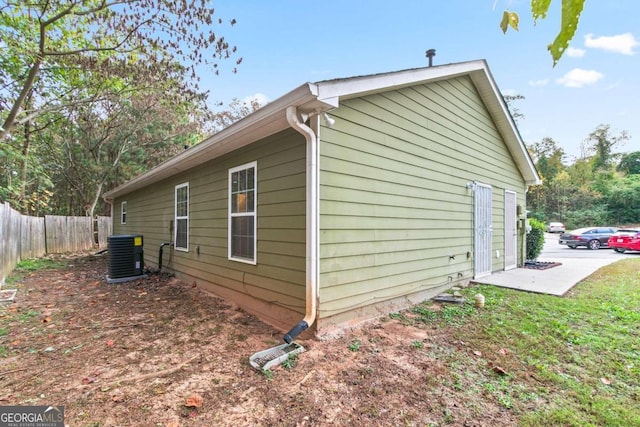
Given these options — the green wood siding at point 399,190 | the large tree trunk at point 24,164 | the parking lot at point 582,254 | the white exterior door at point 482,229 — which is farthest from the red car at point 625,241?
the large tree trunk at point 24,164

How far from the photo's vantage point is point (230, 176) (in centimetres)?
513

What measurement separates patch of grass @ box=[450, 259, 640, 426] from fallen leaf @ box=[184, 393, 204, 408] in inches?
86.5

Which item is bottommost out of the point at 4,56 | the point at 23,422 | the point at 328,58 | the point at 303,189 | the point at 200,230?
the point at 23,422

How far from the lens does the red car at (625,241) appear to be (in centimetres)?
1406

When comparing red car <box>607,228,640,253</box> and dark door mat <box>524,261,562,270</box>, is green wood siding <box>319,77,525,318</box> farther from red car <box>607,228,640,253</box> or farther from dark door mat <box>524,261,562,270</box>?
red car <box>607,228,640,253</box>

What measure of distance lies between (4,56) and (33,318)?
20.8 ft

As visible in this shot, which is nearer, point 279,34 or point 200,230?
point 200,230

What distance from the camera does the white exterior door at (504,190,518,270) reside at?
7641 millimetres

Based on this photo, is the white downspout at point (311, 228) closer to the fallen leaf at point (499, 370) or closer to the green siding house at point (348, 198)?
the green siding house at point (348, 198)

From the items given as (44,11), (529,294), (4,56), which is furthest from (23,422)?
(4,56)

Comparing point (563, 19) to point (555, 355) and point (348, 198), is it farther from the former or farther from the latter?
point (555, 355)

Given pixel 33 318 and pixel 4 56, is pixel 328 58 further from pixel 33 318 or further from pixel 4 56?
pixel 33 318

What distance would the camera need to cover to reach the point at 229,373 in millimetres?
2861

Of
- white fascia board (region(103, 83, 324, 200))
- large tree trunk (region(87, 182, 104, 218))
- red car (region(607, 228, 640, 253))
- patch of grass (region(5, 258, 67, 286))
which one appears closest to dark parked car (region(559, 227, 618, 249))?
red car (region(607, 228, 640, 253))
